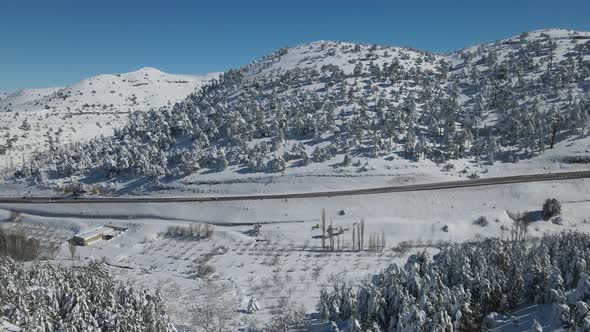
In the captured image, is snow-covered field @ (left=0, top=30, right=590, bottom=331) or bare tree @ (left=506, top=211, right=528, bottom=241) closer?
snow-covered field @ (left=0, top=30, right=590, bottom=331)

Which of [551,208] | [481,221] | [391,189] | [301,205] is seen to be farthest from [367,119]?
[551,208]

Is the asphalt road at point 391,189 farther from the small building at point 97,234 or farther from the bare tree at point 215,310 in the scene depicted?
→ the bare tree at point 215,310

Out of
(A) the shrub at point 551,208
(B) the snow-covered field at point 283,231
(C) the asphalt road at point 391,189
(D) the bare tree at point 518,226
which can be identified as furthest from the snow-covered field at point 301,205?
(C) the asphalt road at point 391,189

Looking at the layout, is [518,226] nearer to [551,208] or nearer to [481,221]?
[481,221]

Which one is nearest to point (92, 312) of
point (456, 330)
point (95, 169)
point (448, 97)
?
point (456, 330)

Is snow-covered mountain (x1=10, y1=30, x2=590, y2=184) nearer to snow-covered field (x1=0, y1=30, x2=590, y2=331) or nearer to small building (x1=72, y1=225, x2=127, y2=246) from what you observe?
snow-covered field (x1=0, y1=30, x2=590, y2=331)

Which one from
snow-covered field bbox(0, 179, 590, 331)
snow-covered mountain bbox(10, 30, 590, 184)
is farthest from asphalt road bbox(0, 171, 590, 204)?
snow-covered mountain bbox(10, 30, 590, 184)
